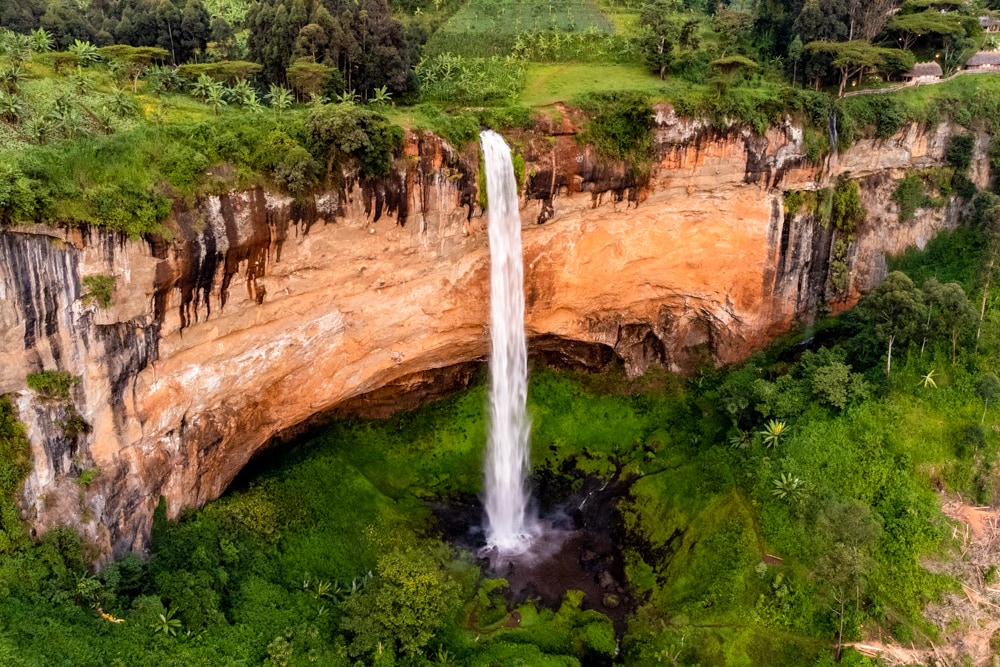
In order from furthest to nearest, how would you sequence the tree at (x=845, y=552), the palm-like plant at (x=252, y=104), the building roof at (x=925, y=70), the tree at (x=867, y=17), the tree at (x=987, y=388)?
the tree at (x=867, y=17)
the building roof at (x=925, y=70)
the tree at (x=987, y=388)
the palm-like plant at (x=252, y=104)
the tree at (x=845, y=552)

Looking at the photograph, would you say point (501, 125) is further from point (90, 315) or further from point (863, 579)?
point (863, 579)

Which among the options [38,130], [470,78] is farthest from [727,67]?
[38,130]

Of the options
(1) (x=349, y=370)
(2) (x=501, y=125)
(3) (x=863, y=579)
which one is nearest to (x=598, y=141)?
(2) (x=501, y=125)

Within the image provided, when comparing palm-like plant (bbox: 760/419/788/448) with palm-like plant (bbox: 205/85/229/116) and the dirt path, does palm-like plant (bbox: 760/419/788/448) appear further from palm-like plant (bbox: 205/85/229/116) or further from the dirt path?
palm-like plant (bbox: 205/85/229/116)

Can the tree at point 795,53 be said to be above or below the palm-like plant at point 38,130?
above

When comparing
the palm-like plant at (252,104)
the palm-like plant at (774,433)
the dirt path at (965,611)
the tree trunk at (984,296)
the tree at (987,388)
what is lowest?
the dirt path at (965,611)

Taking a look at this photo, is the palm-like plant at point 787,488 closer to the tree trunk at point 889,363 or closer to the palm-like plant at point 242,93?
the tree trunk at point 889,363

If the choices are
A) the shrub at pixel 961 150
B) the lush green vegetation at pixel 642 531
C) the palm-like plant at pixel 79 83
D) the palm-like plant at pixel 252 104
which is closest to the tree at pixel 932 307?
the lush green vegetation at pixel 642 531

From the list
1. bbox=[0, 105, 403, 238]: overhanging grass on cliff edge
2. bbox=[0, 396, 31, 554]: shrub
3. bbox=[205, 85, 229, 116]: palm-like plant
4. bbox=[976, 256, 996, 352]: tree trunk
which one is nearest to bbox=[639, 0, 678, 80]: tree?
bbox=[976, 256, 996, 352]: tree trunk
